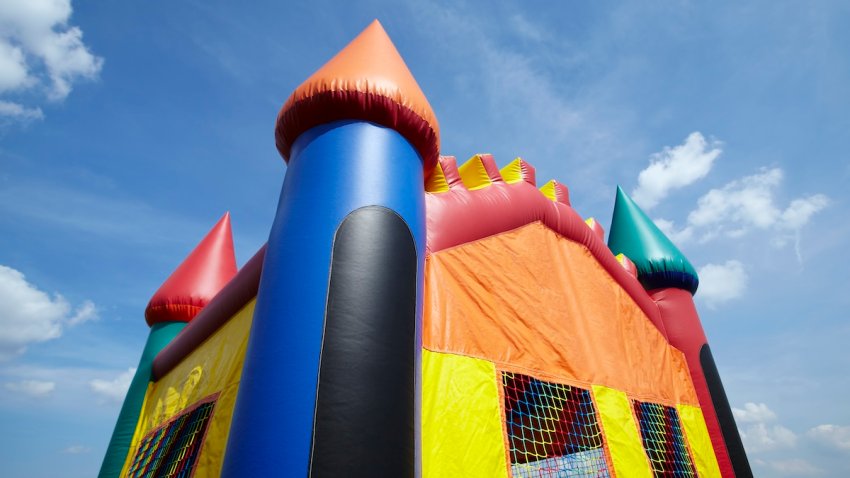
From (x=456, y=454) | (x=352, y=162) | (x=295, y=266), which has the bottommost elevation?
(x=456, y=454)

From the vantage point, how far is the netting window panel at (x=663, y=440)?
2875 millimetres

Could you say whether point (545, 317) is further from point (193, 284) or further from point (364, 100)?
point (193, 284)

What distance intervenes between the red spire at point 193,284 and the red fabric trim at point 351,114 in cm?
243

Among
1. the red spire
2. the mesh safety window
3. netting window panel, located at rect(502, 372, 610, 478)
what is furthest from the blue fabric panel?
the red spire

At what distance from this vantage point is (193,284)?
4027 millimetres

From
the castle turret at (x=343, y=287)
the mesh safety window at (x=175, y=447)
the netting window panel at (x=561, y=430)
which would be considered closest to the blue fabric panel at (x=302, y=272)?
the castle turret at (x=343, y=287)

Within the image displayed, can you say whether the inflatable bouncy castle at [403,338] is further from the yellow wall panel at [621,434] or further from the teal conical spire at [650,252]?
the teal conical spire at [650,252]

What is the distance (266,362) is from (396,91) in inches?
49.7

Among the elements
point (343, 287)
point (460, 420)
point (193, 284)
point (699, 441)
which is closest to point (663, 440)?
point (699, 441)

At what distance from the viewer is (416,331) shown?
5.67ft

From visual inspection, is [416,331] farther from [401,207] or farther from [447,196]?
[447,196]

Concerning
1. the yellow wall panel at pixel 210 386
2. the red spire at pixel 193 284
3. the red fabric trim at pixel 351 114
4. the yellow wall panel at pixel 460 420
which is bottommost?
the yellow wall panel at pixel 460 420

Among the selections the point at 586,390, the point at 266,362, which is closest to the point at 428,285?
the point at 266,362

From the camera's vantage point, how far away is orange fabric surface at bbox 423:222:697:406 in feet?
7.13
